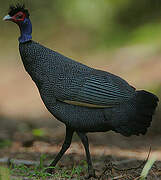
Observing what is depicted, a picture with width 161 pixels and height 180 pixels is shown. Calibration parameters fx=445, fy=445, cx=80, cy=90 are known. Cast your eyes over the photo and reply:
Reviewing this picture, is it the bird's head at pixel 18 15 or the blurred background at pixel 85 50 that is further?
the blurred background at pixel 85 50

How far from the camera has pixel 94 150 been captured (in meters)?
8.09

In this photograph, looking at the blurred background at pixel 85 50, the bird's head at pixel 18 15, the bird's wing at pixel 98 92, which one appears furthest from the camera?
the blurred background at pixel 85 50

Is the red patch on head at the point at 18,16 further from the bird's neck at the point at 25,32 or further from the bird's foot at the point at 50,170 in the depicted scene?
the bird's foot at the point at 50,170

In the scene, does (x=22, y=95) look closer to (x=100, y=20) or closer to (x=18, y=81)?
(x=18, y=81)

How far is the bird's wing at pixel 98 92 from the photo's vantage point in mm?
5371

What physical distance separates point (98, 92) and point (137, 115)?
55 centimetres

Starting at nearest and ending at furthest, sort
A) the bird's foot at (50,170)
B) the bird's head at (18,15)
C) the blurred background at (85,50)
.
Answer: the bird's head at (18,15) → the bird's foot at (50,170) → the blurred background at (85,50)

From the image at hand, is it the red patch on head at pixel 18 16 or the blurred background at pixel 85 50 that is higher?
the red patch on head at pixel 18 16

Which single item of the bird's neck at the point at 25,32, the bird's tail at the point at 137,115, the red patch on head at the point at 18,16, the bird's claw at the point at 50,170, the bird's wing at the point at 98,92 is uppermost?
the red patch on head at the point at 18,16

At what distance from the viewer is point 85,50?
17594mm

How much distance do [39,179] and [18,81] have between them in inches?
437

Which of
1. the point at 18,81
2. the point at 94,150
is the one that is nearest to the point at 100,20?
the point at 18,81

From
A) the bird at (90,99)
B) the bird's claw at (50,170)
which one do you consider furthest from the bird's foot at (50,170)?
the bird at (90,99)

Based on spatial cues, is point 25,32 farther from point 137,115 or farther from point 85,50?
point 85,50
